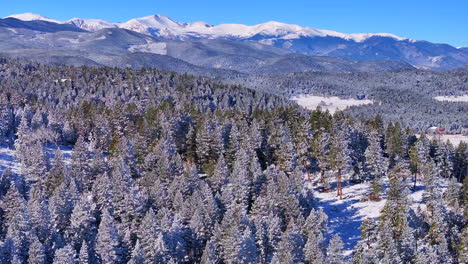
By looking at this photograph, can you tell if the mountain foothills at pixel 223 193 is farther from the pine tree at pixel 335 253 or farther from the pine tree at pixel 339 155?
the pine tree at pixel 339 155

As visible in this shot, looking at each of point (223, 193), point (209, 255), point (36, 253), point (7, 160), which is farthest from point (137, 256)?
point (7, 160)

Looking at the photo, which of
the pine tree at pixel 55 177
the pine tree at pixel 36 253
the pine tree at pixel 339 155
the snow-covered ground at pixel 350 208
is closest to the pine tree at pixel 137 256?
the pine tree at pixel 36 253

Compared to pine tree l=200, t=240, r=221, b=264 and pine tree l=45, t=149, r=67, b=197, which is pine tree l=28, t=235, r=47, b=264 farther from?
pine tree l=45, t=149, r=67, b=197

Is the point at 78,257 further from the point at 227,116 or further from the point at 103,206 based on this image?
the point at 227,116

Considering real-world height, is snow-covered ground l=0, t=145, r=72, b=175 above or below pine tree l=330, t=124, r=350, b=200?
below

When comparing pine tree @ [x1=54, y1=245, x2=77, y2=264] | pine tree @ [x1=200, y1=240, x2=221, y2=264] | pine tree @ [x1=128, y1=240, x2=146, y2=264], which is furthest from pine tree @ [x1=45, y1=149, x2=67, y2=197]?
pine tree @ [x1=200, y1=240, x2=221, y2=264]

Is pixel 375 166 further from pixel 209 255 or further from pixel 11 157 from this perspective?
pixel 11 157
